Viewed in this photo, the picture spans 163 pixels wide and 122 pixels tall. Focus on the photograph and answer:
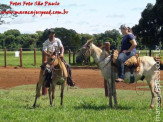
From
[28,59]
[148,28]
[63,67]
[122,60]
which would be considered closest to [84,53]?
[63,67]

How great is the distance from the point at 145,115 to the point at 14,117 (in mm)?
3579

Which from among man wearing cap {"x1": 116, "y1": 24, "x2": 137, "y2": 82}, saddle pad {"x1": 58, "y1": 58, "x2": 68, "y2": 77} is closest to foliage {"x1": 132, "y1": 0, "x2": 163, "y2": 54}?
saddle pad {"x1": 58, "y1": 58, "x2": 68, "y2": 77}

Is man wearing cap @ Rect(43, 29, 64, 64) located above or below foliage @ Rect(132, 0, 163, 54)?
below

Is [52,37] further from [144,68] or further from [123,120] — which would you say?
[123,120]

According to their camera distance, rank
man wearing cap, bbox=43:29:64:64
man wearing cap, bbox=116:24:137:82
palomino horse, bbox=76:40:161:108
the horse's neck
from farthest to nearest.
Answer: man wearing cap, bbox=43:29:64:64, the horse's neck, palomino horse, bbox=76:40:161:108, man wearing cap, bbox=116:24:137:82

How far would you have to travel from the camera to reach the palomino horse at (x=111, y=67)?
1109 centimetres

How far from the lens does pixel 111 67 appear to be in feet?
37.1

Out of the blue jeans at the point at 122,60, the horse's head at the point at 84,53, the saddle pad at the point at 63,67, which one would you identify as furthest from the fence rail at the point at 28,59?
the blue jeans at the point at 122,60

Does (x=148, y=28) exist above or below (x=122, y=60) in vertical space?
above

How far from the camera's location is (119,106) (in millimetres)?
Answer: 11602

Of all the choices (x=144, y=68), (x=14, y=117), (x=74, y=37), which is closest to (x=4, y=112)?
(x=14, y=117)

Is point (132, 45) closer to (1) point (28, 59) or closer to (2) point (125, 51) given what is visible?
(2) point (125, 51)

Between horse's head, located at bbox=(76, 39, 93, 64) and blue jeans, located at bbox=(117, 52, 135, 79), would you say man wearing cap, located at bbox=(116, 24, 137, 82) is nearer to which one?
blue jeans, located at bbox=(117, 52, 135, 79)

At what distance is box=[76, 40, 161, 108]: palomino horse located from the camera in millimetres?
11094
